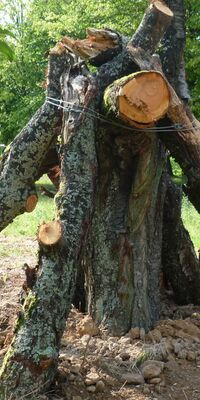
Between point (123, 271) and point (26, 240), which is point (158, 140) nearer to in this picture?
point (123, 271)

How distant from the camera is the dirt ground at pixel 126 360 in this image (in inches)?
154

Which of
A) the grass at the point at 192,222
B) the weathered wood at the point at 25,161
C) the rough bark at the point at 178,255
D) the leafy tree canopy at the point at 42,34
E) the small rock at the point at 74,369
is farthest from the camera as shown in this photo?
the leafy tree canopy at the point at 42,34

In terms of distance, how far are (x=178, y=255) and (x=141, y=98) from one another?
200 centimetres

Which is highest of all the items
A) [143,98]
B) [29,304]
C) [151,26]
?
[151,26]

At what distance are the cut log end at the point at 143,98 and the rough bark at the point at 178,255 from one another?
1.32m

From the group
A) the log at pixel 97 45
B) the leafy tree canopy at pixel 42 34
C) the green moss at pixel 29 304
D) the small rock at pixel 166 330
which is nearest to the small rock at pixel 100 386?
the green moss at pixel 29 304

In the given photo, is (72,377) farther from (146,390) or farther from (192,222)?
(192,222)

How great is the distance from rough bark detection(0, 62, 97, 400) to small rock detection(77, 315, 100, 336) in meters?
0.89

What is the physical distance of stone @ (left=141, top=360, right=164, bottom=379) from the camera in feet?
13.6

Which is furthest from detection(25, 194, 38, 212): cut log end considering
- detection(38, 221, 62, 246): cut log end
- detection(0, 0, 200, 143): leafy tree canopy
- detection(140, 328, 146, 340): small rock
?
detection(0, 0, 200, 143): leafy tree canopy

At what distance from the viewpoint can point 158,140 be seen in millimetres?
4691

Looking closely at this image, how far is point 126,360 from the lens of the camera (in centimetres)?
434

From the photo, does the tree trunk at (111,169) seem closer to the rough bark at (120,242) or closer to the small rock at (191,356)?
the rough bark at (120,242)

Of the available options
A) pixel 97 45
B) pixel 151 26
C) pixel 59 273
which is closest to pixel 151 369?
pixel 59 273
